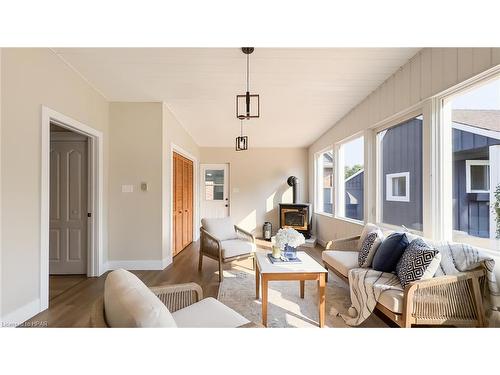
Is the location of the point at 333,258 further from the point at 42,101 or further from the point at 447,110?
the point at 42,101

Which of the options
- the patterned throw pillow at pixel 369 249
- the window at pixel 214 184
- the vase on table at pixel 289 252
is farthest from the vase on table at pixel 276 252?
the window at pixel 214 184

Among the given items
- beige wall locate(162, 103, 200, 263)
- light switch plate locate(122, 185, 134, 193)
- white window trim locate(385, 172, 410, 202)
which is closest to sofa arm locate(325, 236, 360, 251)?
white window trim locate(385, 172, 410, 202)

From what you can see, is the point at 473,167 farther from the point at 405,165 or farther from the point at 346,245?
the point at 346,245

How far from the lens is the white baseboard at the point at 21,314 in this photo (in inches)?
81.6

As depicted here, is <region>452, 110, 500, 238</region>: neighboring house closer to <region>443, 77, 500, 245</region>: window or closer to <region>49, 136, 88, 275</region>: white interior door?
<region>443, 77, 500, 245</region>: window

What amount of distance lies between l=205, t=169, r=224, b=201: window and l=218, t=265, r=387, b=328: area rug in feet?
12.4

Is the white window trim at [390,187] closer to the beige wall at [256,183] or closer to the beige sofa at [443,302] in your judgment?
the beige sofa at [443,302]

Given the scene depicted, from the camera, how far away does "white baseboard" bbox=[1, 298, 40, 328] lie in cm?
207

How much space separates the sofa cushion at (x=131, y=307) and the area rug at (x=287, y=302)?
4.86 ft

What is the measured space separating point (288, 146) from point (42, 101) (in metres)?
5.60

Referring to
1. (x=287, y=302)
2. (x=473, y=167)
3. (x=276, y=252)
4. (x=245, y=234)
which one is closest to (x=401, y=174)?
(x=473, y=167)
